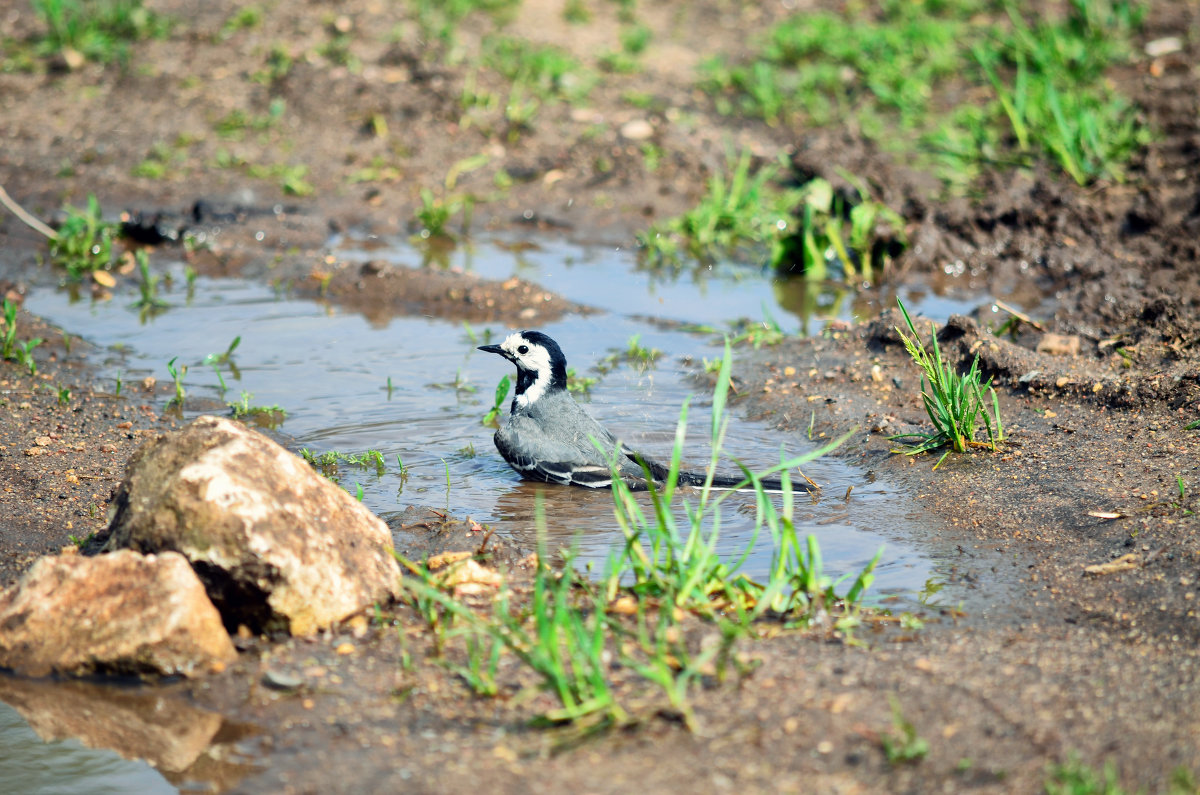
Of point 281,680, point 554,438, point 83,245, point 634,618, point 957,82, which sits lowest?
point 281,680

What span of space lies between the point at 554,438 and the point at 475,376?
164 centimetres

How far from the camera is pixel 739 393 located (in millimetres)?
6879

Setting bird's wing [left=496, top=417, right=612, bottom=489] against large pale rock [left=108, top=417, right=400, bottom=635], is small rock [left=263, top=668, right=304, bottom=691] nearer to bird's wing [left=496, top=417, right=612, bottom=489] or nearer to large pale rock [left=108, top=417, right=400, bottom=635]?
large pale rock [left=108, top=417, right=400, bottom=635]

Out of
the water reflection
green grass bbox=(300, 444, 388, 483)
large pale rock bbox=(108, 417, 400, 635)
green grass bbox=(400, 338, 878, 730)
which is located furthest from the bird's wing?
the water reflection

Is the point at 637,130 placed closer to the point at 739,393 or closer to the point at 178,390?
the point at 739,393

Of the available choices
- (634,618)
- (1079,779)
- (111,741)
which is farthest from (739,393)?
(111,741)

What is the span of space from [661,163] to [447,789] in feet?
A: 26.8

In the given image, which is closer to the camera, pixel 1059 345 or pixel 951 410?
pixel 951 410

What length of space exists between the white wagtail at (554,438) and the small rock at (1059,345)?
7.59 ft

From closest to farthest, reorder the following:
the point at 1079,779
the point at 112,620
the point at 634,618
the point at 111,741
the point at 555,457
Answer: the point at 1079,779, the point at 111,741, the point at 112,620, the point at 634,618, the point at 555,457

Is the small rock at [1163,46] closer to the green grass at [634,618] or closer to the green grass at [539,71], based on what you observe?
the green grass at [539,71]

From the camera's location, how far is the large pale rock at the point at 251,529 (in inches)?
154

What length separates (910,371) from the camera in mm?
6863

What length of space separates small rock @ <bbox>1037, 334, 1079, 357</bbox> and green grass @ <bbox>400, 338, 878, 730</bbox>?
322cm
